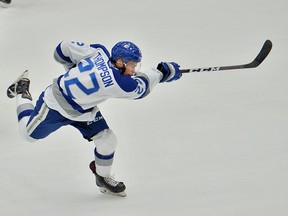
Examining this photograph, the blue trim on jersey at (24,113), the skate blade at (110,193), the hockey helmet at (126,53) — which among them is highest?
the hockey helmet at (126,53)

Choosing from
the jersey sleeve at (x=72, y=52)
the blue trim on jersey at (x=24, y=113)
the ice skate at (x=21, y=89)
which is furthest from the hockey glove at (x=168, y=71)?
the ice skate at (x=21, y=89)

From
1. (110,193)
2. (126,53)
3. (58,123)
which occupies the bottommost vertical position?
(110,193)

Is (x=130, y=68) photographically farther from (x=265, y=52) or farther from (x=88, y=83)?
(x=265, y=52)

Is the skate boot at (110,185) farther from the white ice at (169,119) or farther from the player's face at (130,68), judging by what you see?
the player's face at (130,68)

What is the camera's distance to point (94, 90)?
11.4 ft

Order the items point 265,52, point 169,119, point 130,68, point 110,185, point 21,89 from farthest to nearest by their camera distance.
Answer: point 169,119 < point 21,89 < point 265,52 < point 110,185 < point 130,68

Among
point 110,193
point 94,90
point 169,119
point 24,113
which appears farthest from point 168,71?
point 169,119

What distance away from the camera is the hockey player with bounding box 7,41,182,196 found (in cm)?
348

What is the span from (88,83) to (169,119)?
138 centimetres

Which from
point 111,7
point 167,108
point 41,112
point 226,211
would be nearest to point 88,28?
point 111,7

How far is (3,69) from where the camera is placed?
5.60 metres

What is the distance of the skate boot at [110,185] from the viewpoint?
385 cm

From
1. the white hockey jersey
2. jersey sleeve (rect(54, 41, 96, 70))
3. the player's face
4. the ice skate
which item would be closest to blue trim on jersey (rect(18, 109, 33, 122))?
the ice skate

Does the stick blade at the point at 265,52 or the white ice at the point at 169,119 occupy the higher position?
the stick blade at the point at 265,52
